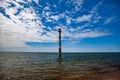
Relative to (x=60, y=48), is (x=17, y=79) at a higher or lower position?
lower

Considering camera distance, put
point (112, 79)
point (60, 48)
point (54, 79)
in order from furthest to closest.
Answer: point (60, 48), point (54, 79), point (112, 79)

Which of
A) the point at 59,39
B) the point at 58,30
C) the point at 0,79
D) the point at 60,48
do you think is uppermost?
the point at 58,30

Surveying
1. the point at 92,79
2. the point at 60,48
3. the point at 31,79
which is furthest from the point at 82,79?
the point at 60,48

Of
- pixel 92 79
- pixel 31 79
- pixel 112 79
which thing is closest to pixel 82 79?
pixel 92 79

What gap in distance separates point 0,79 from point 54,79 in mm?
6908

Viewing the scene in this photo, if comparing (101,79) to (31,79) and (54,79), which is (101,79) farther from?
(31,79)

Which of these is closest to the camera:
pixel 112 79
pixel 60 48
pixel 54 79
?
pixel 112 79

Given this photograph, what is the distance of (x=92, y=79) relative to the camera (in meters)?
15.2

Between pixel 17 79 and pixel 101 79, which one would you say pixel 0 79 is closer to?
pixel 17 79

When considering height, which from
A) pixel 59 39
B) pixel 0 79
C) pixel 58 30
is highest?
pixel 58 30

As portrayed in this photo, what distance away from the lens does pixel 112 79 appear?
591 inches

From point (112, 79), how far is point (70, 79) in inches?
191

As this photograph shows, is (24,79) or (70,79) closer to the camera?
Result: (70,79)

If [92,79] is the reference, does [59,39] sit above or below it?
above
